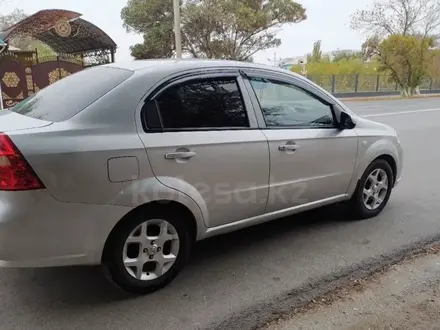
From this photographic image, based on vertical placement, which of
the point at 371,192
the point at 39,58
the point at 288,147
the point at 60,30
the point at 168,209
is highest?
the point at 60,30

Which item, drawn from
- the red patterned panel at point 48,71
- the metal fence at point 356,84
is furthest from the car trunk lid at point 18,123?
the metal fence at point 356,84

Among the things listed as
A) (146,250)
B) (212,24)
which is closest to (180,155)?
(146,250)

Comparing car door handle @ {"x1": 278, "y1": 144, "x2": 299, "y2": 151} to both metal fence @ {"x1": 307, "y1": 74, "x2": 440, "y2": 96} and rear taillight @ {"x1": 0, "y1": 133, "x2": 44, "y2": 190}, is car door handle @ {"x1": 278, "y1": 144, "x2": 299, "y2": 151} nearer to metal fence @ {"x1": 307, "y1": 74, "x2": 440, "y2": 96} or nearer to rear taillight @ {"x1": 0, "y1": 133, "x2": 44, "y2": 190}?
rear taillight @ {"x1": 0, "y1": 133, "x2": 44, "y2": 190}

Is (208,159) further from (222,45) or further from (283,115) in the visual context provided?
(222,45)

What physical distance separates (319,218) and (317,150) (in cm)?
108

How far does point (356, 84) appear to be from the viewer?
31250 millimetres

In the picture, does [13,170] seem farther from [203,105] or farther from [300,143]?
[300,143]

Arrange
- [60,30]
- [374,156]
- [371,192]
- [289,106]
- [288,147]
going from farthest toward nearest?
[60,30], [371,192], [374,156], [289,106], [288,147]

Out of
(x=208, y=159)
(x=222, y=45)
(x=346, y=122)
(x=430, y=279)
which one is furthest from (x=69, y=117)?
(x=222, y=45)

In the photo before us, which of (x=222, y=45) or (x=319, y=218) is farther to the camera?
(x=222, y=45)

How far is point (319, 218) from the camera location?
441 cm

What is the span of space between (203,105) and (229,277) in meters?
1.31

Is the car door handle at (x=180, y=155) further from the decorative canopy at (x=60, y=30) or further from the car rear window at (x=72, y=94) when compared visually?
the decorative canopy at (x=60, y=30)

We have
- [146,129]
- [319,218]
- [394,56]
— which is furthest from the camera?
[394,56]
